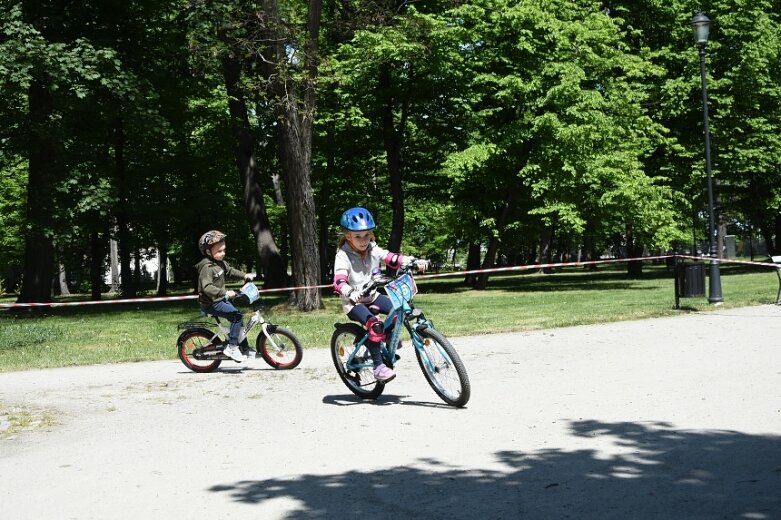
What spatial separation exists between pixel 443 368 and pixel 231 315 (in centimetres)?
396

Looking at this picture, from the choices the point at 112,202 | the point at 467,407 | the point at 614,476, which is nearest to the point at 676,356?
the point at 467,407

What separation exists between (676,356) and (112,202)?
20.3m

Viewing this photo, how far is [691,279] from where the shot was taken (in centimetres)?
1842

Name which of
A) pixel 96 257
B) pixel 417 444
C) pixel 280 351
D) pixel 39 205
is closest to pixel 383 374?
pixel 417 444

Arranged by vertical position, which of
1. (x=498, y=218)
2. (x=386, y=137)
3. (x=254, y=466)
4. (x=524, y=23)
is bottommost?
(x=254, y=466)

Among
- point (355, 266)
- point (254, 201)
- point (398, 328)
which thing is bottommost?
point (398, 328)

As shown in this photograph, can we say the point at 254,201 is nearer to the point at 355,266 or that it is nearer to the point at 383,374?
the point at 355,266

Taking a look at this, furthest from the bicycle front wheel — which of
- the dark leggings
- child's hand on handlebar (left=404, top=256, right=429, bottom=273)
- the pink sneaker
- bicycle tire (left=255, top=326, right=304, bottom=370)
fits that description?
bicycle tire (left=255, top=326, right=304, bottom=370)

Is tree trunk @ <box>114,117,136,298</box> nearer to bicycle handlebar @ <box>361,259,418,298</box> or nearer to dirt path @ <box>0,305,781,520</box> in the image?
dirt path @ <box>0,305,781,520</box>

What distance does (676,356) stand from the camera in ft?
35.7

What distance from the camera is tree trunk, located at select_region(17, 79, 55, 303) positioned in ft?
84.5

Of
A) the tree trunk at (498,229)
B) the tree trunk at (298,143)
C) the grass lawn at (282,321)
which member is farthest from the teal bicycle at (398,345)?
the tree trunk at (498,229)

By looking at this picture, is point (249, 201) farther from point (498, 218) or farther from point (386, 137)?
point (498, 218)

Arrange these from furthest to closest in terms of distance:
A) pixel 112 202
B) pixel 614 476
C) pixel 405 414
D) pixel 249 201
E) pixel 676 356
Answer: pixel 249 201 → pixel 112 202 → pixel 676 356 → pixel 405 414 → pixel 614 476
